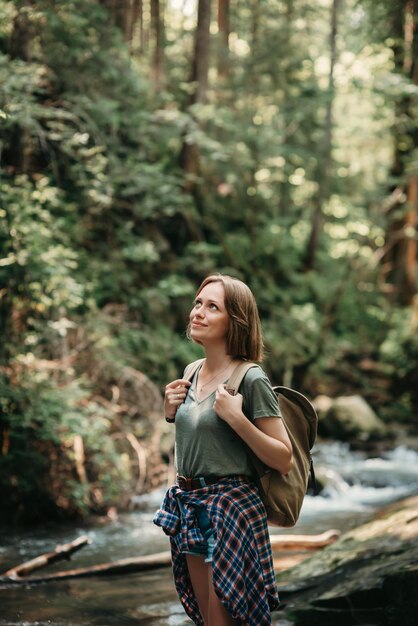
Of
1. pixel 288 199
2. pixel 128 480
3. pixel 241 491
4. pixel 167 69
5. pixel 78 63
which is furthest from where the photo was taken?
pixel 288 199

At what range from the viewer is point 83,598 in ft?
17.3

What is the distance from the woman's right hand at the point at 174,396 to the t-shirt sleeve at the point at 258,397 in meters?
0.34

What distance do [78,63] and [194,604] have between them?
32.6 feet

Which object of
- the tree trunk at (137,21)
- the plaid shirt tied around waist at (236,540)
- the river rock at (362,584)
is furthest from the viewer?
the tree trunk at (137,21)

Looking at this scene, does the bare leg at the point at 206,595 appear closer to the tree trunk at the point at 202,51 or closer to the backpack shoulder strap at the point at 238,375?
the backpack shoulder strap at the point at 238,375

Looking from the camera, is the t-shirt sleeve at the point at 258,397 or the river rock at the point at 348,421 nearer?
the t-shirt sleeve at the point at 258,397

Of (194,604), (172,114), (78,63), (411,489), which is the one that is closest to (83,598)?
(194,604)

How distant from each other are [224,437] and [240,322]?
1.68 feet

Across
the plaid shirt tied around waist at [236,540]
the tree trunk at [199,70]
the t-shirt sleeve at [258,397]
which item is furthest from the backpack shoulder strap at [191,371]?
the tree trunk at [199,70]

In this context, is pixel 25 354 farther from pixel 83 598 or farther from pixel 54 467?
pixel 83 598

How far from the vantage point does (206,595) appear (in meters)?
3.09

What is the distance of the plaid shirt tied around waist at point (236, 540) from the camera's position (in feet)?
9.50

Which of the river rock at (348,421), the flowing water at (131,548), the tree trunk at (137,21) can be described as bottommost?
the river rock at (348,421)

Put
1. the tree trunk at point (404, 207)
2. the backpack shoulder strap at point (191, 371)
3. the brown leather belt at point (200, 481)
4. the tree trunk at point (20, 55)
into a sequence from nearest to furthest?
the brown leather belt at point (200, 481)
the backpack shoulder strap at point (191, 371)
the tree trunk at point (20, 55)
the tree trunk at point (404, 207)
